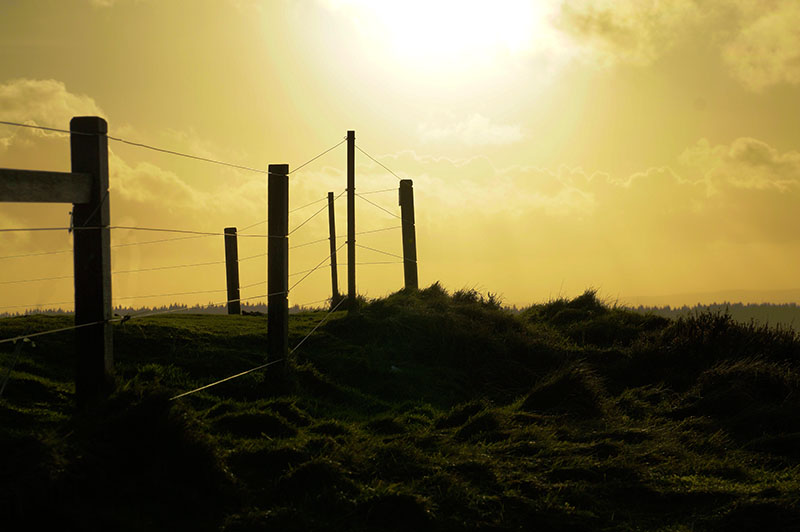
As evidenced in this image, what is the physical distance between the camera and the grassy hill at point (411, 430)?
21.6ft

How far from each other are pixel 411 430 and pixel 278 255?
3.60m

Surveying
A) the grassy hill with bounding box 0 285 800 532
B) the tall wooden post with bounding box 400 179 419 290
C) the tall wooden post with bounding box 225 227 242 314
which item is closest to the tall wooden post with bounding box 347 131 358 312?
the grassy hill with bounding box 0 285 800 532

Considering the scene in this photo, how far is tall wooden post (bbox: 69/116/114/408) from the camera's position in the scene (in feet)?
A: 25.8

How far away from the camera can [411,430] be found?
10.0 meters

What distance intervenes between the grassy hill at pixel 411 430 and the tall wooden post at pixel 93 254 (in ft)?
1.53

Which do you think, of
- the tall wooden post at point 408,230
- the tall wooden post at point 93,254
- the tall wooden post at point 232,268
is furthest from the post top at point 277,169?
the tall wooden post at point 232,268

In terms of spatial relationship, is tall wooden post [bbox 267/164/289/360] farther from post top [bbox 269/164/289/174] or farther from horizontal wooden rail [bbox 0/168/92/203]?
horizontal wooden rail [bbox 0/168/92/203]

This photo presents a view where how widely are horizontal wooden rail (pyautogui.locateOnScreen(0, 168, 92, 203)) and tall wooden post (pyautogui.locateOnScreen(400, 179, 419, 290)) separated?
1256cm

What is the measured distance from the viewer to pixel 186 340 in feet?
42.6

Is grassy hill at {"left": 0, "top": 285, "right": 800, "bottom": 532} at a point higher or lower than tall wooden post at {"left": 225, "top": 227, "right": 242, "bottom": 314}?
lower

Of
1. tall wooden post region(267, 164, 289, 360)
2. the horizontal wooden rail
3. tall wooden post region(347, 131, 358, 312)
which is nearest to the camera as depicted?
the horizontal wooden rail

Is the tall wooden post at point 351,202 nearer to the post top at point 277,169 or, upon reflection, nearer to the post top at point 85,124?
the post top at point 277,169

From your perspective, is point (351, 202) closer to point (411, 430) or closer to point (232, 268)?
point (411, 430)

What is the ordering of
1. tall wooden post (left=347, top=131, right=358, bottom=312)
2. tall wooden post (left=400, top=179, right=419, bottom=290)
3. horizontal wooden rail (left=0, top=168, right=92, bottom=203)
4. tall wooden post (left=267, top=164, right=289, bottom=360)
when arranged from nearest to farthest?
1. horizontal wooden rail (left=0, top=168, right=92, bottom=203)
2. tall wooden post (left=267, top=164, right=289, bottom=360)
3. tall wooden post (left=347, top=131, right=358, bottom=312)
4. tall wooden post (left=400, top=179, right=419, bottom=290)
